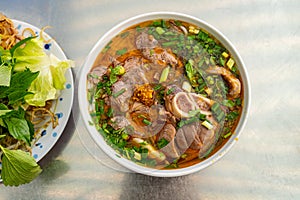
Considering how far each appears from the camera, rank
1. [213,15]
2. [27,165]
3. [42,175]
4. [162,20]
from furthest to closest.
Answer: [213,15]
[42,175]
[162,20]
[27,165]

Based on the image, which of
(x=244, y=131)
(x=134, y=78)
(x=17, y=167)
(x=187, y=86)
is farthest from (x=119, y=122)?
(x=244, y=131)

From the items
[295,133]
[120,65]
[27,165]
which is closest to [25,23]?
[120,65]

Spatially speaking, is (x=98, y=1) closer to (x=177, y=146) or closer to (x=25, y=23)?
(x=25, y=23)

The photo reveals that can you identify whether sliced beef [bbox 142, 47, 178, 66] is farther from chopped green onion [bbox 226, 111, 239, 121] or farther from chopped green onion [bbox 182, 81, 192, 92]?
chopped green onion [bbox 226, 111, 239, 121]

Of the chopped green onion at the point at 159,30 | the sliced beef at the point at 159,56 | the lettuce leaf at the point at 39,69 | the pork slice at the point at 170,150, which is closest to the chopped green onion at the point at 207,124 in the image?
the pork slice at the point at 170,150

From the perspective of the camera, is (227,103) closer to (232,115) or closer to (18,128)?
(232,115)

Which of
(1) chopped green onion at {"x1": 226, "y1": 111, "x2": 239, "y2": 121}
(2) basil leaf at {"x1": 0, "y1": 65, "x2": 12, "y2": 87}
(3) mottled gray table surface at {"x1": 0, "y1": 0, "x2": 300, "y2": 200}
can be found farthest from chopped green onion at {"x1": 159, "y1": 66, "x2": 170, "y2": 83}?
(2) basil leaf at {"x1": 0, "y1": 65, "x2": 12, "y2": 87}
